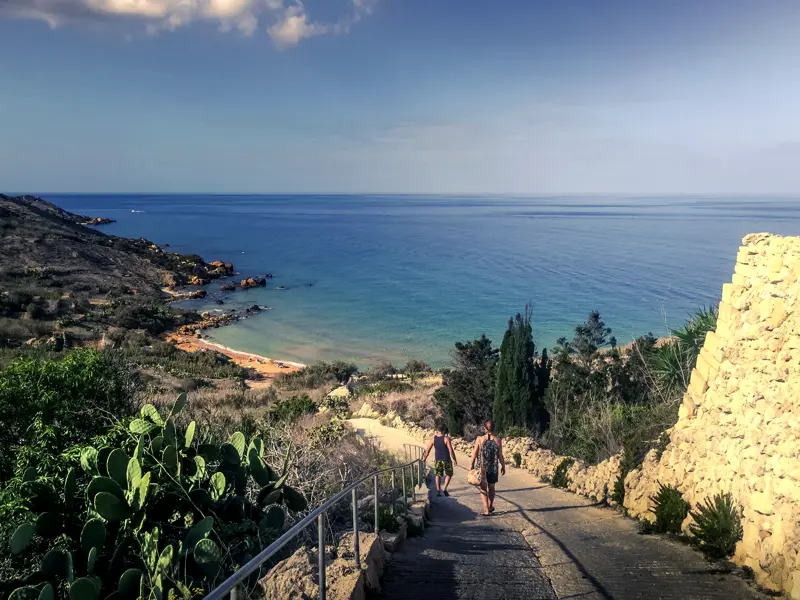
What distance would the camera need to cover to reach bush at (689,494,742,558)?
21.4 feet

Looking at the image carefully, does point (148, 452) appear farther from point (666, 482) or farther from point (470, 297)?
point (470, 297)

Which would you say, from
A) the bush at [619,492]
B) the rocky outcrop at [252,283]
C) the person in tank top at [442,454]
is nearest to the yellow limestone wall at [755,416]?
the bush at [619,492]

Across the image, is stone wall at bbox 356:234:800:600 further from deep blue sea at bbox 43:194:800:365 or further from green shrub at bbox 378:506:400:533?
deep blue sea at bbox 43:194:800:365

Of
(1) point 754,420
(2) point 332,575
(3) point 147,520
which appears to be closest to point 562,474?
(1) point 754,420

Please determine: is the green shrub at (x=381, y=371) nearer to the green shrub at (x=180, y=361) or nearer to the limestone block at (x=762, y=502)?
the green shrub at (x=180, y=361)

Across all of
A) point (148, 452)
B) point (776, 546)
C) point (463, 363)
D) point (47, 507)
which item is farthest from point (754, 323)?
point (463, 363)

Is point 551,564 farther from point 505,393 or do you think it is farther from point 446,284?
point 446,284

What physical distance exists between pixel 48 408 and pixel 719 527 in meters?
8.03

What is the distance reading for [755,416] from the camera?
6.66 metres

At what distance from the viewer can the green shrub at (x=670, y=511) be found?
786 cm

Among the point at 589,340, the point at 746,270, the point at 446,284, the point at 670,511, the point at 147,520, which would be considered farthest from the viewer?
the point at 446,284

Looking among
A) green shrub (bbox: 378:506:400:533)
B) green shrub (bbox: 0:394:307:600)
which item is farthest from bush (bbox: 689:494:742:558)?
green shrub (bbox: 0:394:307:600)

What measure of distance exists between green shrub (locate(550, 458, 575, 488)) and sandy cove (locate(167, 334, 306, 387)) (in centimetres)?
1967

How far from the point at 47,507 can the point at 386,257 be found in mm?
81053
